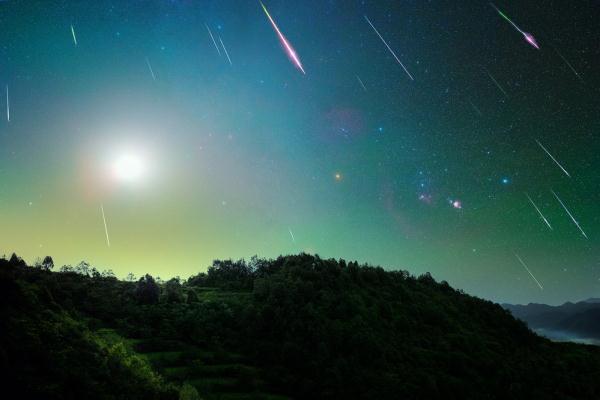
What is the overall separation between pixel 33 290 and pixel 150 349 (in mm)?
26014

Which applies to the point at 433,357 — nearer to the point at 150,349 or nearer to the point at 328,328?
the point at 328,328

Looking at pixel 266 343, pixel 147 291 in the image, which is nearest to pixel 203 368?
pixel 266 343

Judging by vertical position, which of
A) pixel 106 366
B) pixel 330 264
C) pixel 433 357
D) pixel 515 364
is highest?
pixel 330 264

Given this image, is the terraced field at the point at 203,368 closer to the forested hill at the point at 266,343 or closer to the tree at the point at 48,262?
the forested hill at the point at 266,343

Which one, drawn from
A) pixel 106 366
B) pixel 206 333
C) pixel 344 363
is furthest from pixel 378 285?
pixel 106 366

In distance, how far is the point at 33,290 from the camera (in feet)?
82.4

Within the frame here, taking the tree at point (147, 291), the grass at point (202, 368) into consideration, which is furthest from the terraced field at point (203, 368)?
the tree at point (147, 291)

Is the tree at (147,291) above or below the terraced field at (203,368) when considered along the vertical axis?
above

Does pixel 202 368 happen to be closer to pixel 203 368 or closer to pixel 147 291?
pixel 203 368

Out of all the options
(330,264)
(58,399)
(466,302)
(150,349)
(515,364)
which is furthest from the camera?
(466,302)

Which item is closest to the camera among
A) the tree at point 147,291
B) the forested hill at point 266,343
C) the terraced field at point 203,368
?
the forested hill at point 266,343

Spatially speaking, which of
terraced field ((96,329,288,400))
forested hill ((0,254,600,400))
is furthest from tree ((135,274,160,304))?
terraced field ((96,329,288,400))

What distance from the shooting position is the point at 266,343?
55719 mm

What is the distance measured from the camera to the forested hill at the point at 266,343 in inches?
886
